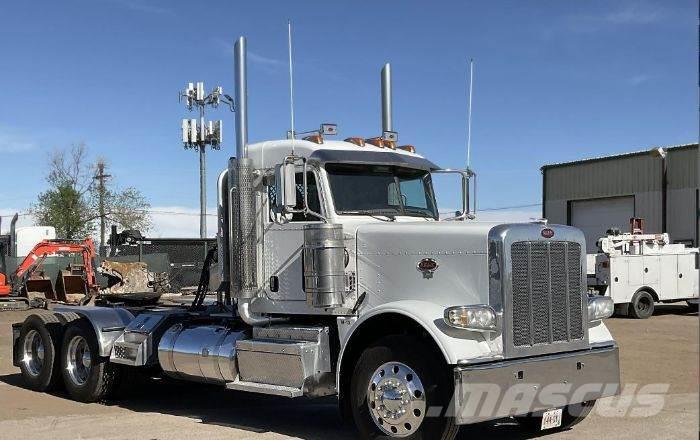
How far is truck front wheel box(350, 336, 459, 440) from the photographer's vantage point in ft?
22.2

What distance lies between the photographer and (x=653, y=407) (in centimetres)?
952

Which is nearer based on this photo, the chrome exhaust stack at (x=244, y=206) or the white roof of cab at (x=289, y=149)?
the white roof of cab at (x=289, y=149)

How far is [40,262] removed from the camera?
27.5 metres

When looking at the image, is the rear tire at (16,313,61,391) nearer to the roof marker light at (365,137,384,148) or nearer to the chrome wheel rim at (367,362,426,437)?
the roof marker light at (365,137,384,148)

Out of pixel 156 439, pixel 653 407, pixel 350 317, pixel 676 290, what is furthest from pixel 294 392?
pixel 676 290

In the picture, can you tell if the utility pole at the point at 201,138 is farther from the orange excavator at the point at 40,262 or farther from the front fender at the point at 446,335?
the front fender at the point at 446,335

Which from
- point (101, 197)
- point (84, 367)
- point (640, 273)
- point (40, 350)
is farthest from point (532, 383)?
point (101, 197)

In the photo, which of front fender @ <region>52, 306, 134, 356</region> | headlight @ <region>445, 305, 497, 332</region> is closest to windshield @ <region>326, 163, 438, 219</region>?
headlight @ <region>445, 305, 497, 332</region>

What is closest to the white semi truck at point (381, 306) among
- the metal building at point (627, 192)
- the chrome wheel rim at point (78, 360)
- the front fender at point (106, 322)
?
the front fender at point (106, 322)

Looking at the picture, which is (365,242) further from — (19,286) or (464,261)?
(19,286)

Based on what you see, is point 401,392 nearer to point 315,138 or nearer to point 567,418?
point 567,418

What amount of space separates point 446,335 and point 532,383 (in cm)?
89

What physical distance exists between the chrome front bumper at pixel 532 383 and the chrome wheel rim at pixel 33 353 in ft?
22.1

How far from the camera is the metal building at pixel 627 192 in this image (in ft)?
117
